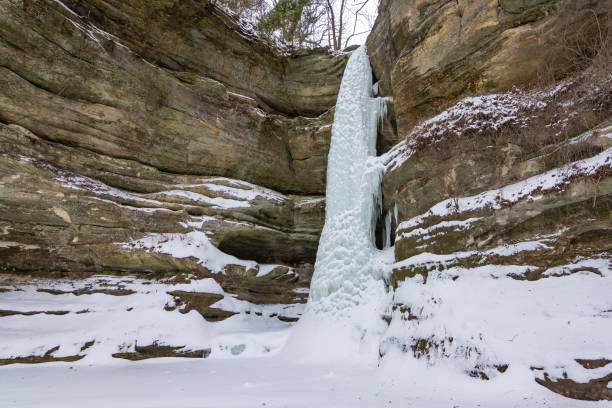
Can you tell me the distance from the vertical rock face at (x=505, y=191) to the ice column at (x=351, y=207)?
670 millimetres

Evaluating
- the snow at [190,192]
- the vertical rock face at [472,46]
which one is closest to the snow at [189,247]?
the snow at [190,192]

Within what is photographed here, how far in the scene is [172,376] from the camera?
547cm

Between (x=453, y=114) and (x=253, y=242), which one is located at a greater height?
(x=453, y=114)

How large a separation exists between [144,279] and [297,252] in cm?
489

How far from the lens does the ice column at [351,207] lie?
26.1ft

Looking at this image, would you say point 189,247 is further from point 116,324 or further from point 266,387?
point 266,387

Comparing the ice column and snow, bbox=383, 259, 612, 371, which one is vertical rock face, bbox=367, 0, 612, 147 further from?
snow, bbox=383, 259, 612, 371

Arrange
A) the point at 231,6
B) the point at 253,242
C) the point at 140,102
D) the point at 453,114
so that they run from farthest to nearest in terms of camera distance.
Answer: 1. the point at 231,6
2. the point at 253,242
3. the point at 140,102
4. the point at 453,114

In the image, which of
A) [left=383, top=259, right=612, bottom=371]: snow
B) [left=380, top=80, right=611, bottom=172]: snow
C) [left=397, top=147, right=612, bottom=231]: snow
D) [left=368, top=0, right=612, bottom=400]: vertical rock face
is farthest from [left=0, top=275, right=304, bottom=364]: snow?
[left=380, top=80, right=611, bottom=172]: snow

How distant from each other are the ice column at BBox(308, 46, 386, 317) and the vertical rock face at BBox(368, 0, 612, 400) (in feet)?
2.20

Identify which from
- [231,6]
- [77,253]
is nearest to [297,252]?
[77,253]

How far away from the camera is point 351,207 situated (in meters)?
9.09

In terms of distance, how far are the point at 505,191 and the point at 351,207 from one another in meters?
4.05

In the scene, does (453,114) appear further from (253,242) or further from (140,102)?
(140,102)
